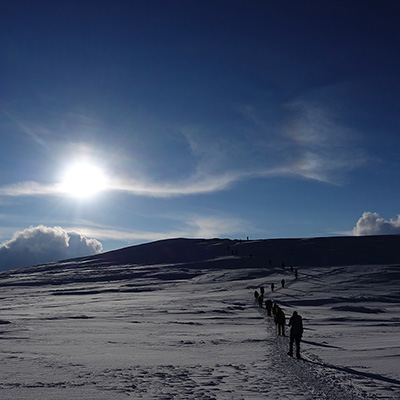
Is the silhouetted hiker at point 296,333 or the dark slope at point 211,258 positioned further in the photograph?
the dark slope at point 211,258

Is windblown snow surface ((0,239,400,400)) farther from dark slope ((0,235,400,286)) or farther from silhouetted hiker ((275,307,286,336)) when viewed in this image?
dark slope ((0,235,400,286))

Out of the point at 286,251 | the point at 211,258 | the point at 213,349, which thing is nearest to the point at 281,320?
the point at 213,349

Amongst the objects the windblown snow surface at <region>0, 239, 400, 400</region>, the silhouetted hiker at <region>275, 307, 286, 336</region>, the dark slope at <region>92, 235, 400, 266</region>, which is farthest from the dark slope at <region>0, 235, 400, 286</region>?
the silhouetted hiker at <region>275, 307, 286, 336</region>

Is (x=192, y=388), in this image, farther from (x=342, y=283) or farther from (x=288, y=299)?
(x=342, y=283)

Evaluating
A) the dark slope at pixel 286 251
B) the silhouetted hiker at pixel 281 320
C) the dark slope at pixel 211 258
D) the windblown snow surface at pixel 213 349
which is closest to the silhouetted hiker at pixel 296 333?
the windblown snow surface at pixel 213 349

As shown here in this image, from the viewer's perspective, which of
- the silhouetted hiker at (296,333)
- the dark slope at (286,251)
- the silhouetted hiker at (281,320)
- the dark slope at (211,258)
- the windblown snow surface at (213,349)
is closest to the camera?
the windblown snow surface at (213,349)

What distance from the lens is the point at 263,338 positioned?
1455 cm

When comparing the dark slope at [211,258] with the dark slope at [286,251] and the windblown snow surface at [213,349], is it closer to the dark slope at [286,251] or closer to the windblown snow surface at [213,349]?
the dark slope at [286,251]

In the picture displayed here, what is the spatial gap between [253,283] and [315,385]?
3174 centimetres

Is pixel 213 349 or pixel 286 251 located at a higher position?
pixel 286 251

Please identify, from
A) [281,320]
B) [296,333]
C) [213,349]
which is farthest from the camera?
[281,320]

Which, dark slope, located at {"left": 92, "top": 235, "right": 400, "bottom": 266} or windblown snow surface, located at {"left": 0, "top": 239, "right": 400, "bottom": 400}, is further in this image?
dark slope, located at {"left": 92, "top": 235, "right": 400, "bottom": 266}

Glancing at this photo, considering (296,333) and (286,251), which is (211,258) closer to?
(286,251)

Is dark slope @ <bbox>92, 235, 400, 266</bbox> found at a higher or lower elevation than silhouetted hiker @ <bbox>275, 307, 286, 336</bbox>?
higher
